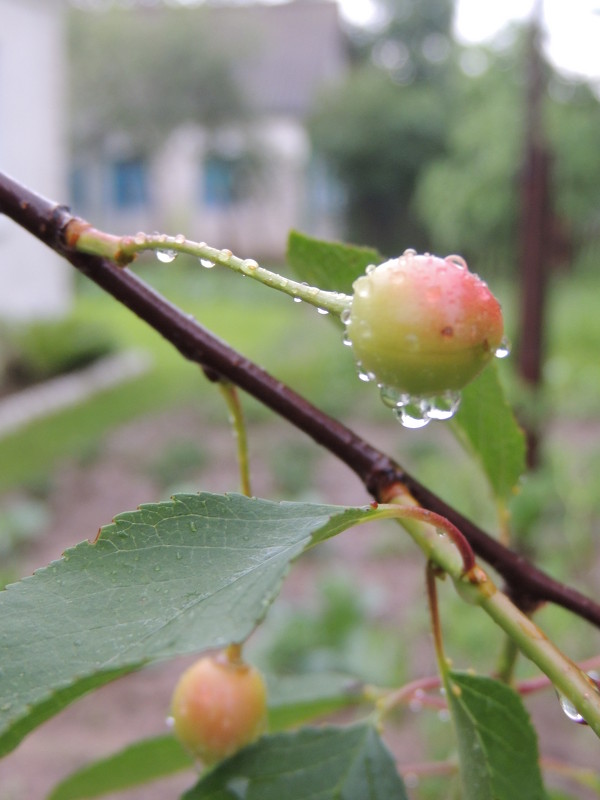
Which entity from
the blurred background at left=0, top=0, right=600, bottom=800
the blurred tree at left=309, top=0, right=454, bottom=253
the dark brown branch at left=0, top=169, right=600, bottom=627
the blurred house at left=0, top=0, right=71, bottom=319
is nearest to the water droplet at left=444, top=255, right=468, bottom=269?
the dark brown branch at left=0, top=169, right=600, bottom=627

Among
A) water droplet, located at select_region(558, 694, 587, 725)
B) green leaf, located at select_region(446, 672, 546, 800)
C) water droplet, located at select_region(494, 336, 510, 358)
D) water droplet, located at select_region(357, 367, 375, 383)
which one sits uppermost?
water droplet, located at select_region(494, 336, 510, 358)

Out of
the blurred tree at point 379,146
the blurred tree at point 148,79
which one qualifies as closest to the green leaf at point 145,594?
the blurred tree at point 379,146

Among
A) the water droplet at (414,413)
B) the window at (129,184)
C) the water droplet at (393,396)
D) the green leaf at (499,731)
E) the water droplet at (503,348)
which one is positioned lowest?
the window at (129,184)

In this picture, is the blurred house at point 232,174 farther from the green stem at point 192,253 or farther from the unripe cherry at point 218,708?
the green stem at point 192,253

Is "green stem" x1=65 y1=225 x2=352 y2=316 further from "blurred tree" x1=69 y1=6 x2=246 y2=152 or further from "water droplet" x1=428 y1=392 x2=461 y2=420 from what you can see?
"blurred tree" x1=69 y1=6 x2=246 y2=152

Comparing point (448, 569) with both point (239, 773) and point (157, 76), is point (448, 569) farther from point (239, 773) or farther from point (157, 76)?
point (157, 76)

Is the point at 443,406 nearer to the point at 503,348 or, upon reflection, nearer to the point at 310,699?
the point at 503,348
